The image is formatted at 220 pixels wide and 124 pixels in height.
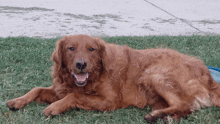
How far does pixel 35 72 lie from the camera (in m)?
4.63

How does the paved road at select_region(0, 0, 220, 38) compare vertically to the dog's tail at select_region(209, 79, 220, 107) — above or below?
above

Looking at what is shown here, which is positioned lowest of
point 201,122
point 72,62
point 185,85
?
point 201,122

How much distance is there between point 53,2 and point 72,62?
8.89 meters

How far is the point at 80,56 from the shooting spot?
3.28 m

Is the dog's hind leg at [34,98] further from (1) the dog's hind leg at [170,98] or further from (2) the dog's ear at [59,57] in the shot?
(1) the dog's hind leg at [170,98]

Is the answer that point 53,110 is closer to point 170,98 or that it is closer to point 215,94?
point 170,98

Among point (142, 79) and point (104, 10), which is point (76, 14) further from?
point (142, 79)

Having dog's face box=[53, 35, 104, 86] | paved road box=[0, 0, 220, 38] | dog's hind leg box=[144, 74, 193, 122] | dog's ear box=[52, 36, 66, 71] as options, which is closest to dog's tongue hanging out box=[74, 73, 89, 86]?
dog's face box=[53, 35, 104, 86]

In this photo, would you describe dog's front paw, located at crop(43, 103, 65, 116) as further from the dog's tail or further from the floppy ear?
the dog's tail

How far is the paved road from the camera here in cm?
744

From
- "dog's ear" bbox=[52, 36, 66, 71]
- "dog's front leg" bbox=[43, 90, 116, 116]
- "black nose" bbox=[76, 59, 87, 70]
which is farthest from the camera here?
"dog's ear" bbox=[52, 36, 66, 71]

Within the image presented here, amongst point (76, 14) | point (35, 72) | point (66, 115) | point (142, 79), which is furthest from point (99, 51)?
point (76, 14)

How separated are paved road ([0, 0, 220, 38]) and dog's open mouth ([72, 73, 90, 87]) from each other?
3893 millimetres

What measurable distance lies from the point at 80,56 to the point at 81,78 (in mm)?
312
